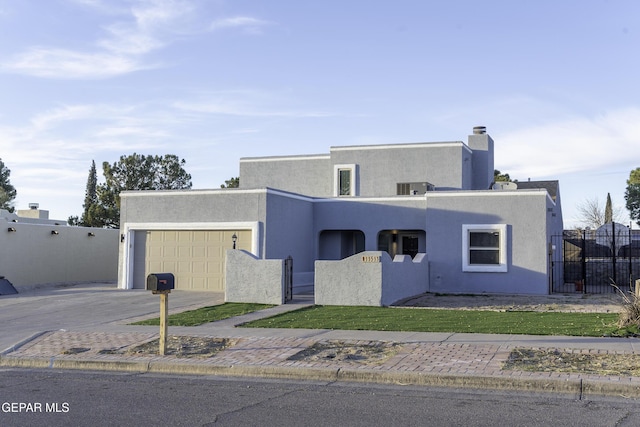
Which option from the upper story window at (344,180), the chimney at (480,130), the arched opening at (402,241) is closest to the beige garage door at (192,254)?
the arched opening at (402,241)

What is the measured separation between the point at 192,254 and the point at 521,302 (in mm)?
11124

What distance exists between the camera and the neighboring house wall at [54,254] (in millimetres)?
26797

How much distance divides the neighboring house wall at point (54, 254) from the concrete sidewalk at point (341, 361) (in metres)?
14.0

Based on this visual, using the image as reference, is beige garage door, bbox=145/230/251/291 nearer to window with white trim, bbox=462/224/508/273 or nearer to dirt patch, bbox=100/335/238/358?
window with white trim, bbox=462/224/508/273

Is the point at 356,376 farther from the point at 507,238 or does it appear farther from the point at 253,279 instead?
the point at 507,238

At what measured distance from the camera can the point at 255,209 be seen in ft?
76.6

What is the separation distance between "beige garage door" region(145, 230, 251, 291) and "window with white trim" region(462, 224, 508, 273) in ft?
24.8

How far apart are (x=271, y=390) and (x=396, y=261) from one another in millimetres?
11377

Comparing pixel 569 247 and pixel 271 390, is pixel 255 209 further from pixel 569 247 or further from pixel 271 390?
pixel 569 247

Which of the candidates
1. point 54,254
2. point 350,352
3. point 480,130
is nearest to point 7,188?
point 54,254

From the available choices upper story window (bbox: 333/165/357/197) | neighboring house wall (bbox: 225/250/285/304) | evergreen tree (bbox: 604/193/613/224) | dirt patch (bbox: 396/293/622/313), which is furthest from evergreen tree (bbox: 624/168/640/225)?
neighboring house wall (bbox: 225/250/285/304)

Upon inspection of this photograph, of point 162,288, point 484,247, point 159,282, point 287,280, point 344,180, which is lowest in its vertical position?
point 287,280

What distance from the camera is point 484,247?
2397cm

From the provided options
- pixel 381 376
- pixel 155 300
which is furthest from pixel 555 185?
pixel 381 376
